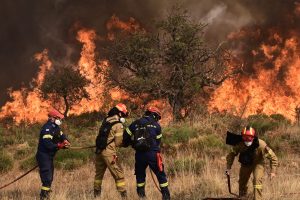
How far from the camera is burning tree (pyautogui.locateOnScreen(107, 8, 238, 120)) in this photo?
91.8ft

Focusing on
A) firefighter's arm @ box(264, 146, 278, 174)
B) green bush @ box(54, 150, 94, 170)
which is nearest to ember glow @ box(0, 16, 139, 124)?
green bush @ box(54, 150, 94, 170)

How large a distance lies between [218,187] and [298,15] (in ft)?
84.4

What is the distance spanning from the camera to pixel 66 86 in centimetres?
3312

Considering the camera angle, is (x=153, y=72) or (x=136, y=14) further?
(x=136, y=14)

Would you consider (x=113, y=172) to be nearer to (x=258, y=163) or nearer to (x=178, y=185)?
(x=178, y=185)

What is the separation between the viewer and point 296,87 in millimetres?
29703

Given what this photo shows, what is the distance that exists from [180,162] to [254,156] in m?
5.42

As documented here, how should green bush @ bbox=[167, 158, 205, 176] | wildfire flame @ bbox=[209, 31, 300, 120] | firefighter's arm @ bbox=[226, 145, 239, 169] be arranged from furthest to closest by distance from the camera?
wildfire flame @ bbox=[209, 31, 300, 120], green bush @ bbox=[167, 158, 205, 176], firefighter's arm @ bbox=[226, 145, 239, 169]

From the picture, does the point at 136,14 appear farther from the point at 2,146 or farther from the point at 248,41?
the point at 2,146

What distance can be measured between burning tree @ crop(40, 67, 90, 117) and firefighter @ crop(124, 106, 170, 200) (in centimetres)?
2315

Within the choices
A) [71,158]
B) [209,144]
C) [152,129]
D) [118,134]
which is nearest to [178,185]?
[118,134]

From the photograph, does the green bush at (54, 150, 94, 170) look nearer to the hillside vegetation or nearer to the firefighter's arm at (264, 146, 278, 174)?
the hillside vegetation

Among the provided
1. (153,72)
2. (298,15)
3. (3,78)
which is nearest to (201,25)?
(153,72)

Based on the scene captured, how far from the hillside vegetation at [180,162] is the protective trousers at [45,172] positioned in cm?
28
